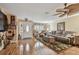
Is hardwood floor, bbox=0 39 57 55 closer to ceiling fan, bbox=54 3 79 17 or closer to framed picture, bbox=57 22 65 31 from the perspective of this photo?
framed picture, bbox=57 22 65 31

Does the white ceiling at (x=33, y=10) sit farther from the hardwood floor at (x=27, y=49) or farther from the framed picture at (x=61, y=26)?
the hardwood floor at (x=27, y=49)

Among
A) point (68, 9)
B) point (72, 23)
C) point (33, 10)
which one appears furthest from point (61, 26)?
point (33, 10)

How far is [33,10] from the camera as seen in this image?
2619 mm

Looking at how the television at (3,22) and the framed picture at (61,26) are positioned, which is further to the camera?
the framed picture at (61,26)

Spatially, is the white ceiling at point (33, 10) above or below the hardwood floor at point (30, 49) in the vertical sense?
above

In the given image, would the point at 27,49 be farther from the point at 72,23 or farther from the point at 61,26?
the point at 72,23

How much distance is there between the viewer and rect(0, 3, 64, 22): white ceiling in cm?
255

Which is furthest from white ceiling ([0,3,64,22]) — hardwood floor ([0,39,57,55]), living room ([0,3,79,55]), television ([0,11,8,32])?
hardwood floor ([0,39,57,55])

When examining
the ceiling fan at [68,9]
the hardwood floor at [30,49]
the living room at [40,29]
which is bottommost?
the hardwood floor at [30,49]

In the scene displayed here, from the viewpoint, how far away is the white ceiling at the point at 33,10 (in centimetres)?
255

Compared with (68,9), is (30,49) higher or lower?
lower

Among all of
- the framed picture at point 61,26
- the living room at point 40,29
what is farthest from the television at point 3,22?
the framed picture at point 61,26

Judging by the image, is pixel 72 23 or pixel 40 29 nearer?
pixel 72 23

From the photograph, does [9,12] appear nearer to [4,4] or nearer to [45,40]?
[4,4]
